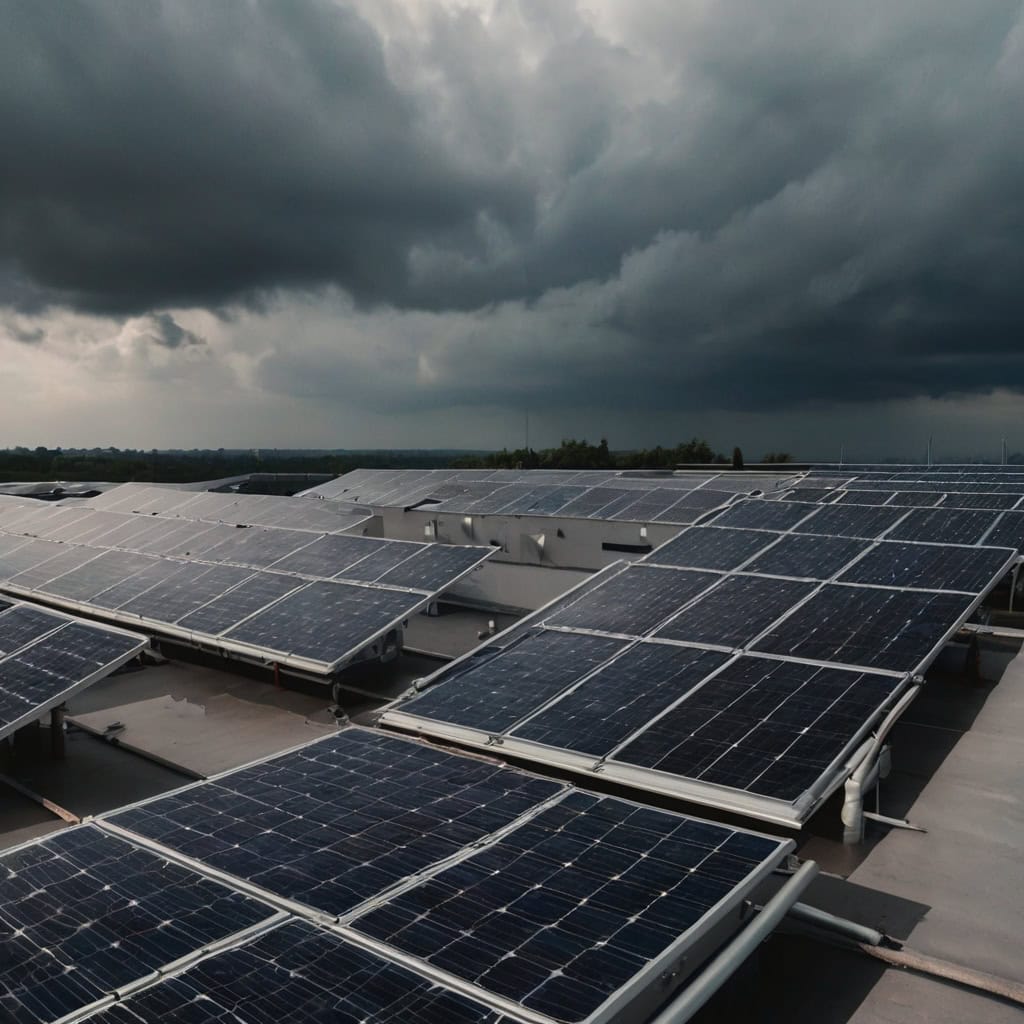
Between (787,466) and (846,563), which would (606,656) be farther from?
(787,466)

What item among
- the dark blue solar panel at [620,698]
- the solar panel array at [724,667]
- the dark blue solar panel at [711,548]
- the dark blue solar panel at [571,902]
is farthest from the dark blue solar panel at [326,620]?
the dark blue solar panel at [571,902]

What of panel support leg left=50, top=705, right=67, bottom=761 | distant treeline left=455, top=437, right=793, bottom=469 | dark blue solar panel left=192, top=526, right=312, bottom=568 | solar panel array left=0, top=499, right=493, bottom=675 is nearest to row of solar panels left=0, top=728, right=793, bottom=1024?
panel support leg left=50, top=705, right=67, bottom=761

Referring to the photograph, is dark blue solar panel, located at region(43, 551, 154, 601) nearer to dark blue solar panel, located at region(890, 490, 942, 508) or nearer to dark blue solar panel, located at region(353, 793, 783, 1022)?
dark blue solar panel, located at region(353, 793, 783, 1022)

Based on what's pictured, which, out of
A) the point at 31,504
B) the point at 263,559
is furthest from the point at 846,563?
the point at 31,504

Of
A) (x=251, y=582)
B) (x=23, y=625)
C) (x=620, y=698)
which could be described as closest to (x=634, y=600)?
(x=620, y=698)

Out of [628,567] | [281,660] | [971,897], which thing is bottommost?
[971,897]

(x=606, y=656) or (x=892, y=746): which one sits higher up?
(x=606, y=656)
